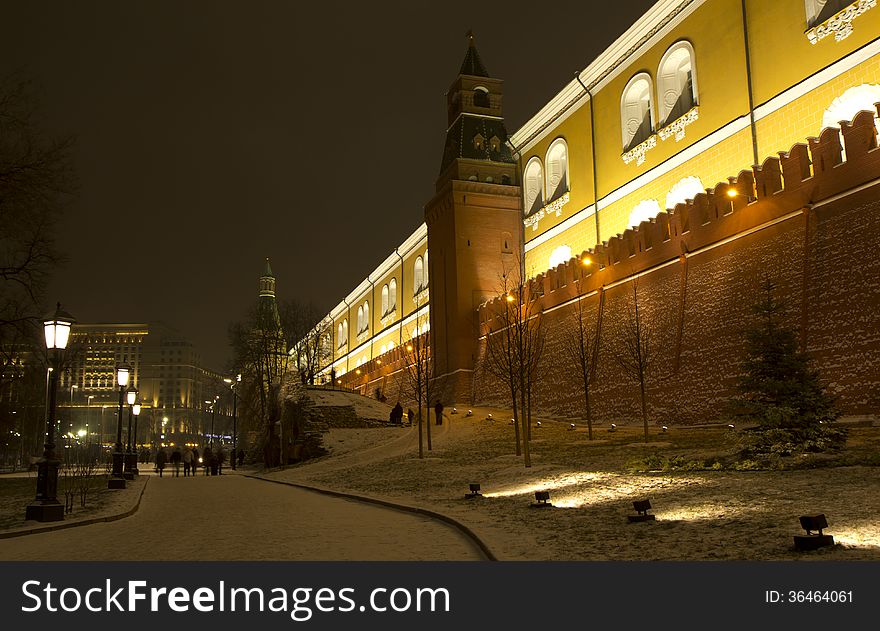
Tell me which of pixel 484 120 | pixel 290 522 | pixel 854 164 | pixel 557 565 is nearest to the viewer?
pixel 557 565

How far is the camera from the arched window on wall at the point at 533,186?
3707 cm

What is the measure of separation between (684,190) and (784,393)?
52.7ft

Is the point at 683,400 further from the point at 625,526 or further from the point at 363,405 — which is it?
the point at 363,405

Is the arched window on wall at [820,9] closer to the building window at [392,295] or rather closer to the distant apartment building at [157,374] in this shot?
the building window at [392,295]

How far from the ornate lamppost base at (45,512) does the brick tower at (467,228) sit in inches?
982

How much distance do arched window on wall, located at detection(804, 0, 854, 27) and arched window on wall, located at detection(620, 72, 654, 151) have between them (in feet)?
25.6

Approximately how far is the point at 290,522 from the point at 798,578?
21.9ft

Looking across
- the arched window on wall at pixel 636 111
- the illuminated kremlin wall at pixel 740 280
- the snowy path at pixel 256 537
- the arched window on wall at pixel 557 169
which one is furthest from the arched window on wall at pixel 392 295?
the snowy path at pixel 256 537

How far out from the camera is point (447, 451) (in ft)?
71.2

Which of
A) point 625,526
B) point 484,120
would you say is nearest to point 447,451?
point 625,526

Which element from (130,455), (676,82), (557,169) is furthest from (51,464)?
(557,169)

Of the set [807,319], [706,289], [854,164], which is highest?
[854,164]

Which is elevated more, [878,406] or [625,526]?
[878,406]

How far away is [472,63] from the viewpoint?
4238 cm
